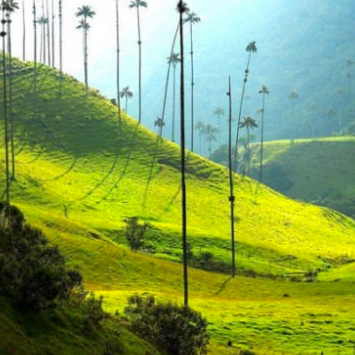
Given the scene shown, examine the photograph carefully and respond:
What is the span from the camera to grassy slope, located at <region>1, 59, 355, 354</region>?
65.5m

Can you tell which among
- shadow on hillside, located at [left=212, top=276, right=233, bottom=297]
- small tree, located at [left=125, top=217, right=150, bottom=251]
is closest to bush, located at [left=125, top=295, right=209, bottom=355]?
shadow on hillside, located at [left=212, top=276, right=233, bottom=297]

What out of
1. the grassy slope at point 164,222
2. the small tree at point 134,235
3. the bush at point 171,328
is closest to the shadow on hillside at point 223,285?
the grassy slope at point 164,222

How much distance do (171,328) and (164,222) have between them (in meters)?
91.0

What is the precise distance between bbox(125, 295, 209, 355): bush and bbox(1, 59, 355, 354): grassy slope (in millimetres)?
8074

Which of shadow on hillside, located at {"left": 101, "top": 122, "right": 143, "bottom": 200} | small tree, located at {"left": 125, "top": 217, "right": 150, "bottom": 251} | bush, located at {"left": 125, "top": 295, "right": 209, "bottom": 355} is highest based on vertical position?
shadow on hillside, located at {"left": 101, "top": 122, "right": 143, "bottom": 200}

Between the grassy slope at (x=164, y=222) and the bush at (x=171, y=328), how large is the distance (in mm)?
8074

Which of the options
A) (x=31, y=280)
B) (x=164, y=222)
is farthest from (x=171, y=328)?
(x=164, y=222)

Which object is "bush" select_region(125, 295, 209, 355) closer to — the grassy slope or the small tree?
the grassy slope

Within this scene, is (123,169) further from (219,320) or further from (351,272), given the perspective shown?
(219,320)

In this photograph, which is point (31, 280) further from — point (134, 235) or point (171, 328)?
point (134, 235)

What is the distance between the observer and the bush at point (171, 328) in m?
38.1

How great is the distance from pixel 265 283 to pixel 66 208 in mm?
46610

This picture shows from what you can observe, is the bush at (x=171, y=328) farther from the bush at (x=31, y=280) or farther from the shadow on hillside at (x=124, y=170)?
the shadow on hillside at (x=124, y=170)

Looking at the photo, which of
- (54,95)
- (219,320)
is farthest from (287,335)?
(54,95)
